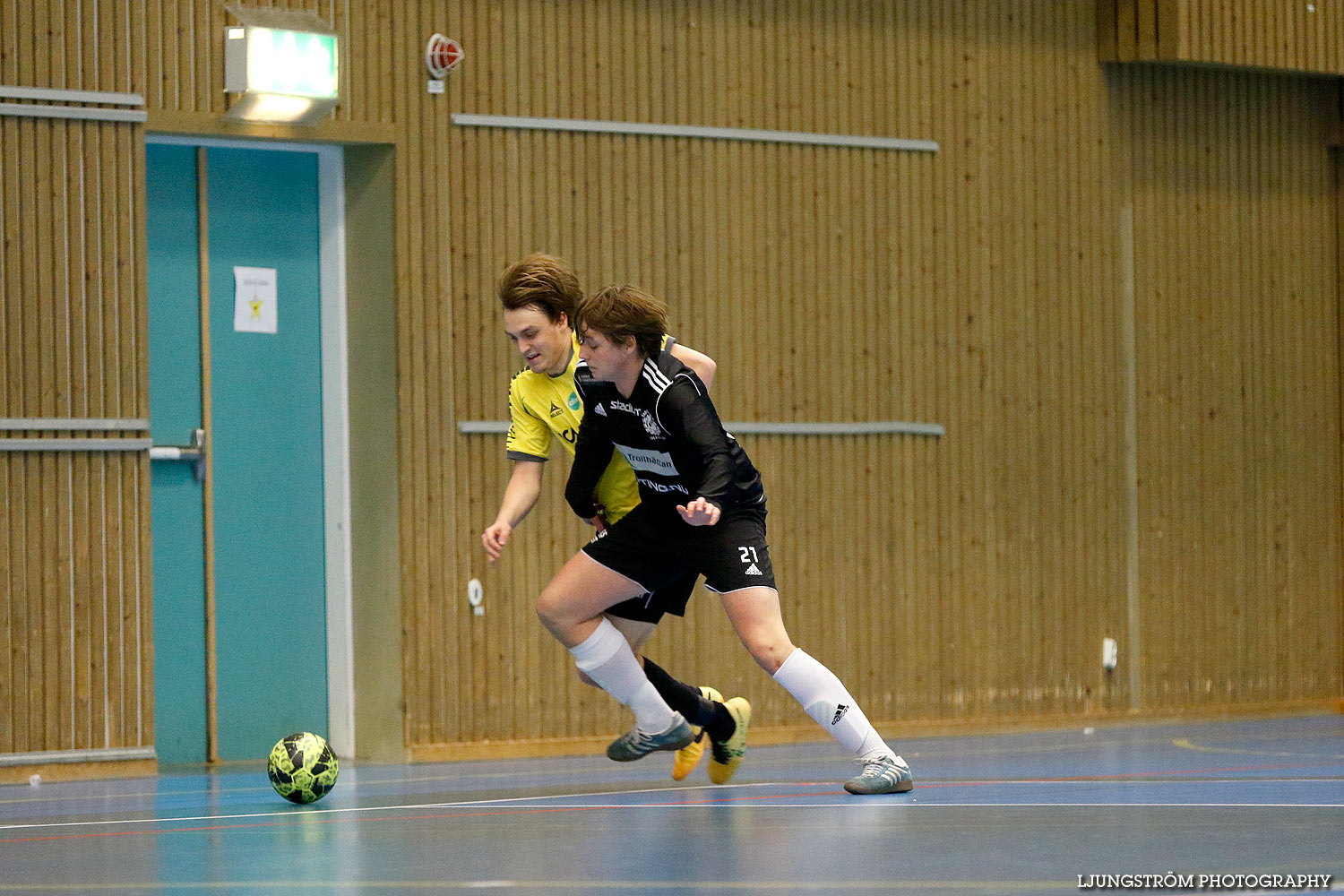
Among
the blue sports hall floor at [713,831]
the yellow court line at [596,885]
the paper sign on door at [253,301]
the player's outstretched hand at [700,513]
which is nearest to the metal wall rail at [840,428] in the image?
the blue sports hall floor at [713,831]

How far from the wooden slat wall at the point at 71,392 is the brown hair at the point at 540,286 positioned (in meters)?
2.95

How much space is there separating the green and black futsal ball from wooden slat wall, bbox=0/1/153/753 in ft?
7.87

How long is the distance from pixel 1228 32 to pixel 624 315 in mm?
6136

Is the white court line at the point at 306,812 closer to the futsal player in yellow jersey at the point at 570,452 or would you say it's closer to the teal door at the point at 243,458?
the futsal player in yellow jersey at the point at 570,452

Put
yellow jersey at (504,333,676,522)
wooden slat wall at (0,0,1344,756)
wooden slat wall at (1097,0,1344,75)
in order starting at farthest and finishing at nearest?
wooden slat wall at (1097,0,1344,75) → wooden slat wall at (0,0,1344,756) → yellow jersey at (504,333,676,522)

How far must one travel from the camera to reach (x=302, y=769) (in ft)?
18.9

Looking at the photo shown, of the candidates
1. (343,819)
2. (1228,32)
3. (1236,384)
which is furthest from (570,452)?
(1228,32)

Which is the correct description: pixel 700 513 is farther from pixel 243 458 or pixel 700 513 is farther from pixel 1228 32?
pixel 1228 32

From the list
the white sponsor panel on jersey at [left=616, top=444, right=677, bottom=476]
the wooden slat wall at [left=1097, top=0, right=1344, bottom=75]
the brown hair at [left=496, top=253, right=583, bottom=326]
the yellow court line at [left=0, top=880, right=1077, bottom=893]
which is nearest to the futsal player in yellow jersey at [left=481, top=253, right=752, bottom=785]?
the brown hair at [left=496, top=253, right=583, bottom=326]

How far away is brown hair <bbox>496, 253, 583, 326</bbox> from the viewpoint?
5.73 metres

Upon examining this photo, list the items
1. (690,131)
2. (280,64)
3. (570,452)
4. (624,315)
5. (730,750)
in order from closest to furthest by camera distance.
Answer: (624,315) < (570,452) < (730,750) < (280,64) < (690,131)

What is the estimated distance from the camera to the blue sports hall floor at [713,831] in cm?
386

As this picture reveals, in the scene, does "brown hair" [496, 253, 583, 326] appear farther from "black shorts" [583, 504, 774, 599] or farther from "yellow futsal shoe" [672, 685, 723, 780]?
"yellow futsal shoe" [672, 685, 723, 780]

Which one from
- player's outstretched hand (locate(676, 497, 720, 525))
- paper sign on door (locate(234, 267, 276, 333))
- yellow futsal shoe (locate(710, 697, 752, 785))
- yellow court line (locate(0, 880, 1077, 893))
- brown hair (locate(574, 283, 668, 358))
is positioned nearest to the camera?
yellow court line (locate(0, 880, 1077, 893))
